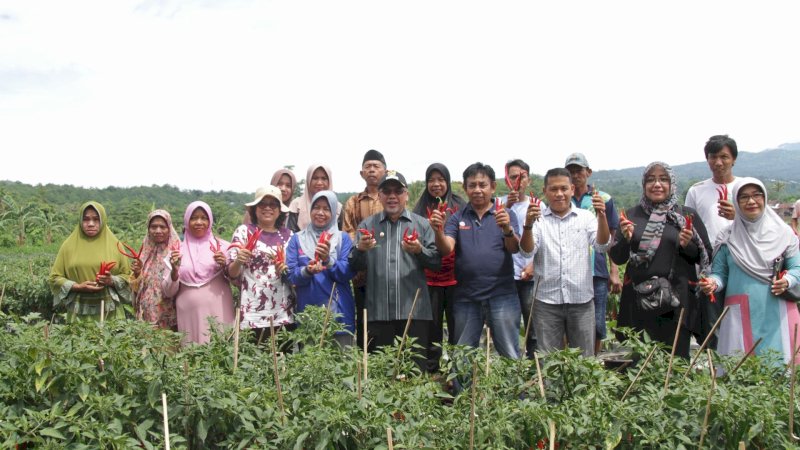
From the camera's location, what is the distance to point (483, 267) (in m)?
4.29

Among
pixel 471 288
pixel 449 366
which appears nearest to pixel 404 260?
pixel 471 288

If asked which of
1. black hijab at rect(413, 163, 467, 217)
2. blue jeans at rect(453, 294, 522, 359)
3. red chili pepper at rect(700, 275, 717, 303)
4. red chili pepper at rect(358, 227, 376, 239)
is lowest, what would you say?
blue jeans at rect(453, 294, 522, 359)

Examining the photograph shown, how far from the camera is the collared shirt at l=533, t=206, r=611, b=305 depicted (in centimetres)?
418

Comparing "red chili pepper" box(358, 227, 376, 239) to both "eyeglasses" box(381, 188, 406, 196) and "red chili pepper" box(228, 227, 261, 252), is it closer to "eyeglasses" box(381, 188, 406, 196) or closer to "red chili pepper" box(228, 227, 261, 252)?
"eyeglasses" box(381, 188, 406, 196)

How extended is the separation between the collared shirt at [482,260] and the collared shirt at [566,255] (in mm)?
195

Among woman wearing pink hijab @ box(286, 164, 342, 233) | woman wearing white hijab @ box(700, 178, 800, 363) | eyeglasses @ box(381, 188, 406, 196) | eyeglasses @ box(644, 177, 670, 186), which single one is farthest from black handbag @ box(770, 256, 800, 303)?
woman wearing pink hijab @ box(286, 164, 342, 233)

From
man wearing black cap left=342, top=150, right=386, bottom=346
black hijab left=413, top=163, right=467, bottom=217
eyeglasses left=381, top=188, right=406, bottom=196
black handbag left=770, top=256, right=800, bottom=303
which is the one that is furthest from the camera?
man wearing black cap left=342, top=150, right=386, bottom=346

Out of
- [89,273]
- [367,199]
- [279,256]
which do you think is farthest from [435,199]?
[89,273]

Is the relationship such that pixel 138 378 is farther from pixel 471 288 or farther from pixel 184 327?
pixel 471 288

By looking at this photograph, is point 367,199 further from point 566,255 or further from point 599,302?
point 599,302

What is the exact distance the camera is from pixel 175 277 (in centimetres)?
455

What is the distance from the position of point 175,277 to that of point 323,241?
114 centimetres

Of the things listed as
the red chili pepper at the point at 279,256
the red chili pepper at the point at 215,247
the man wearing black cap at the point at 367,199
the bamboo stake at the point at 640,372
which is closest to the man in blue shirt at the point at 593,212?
the man wearing black cap at the point at 367,199

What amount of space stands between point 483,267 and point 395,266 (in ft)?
1.89
